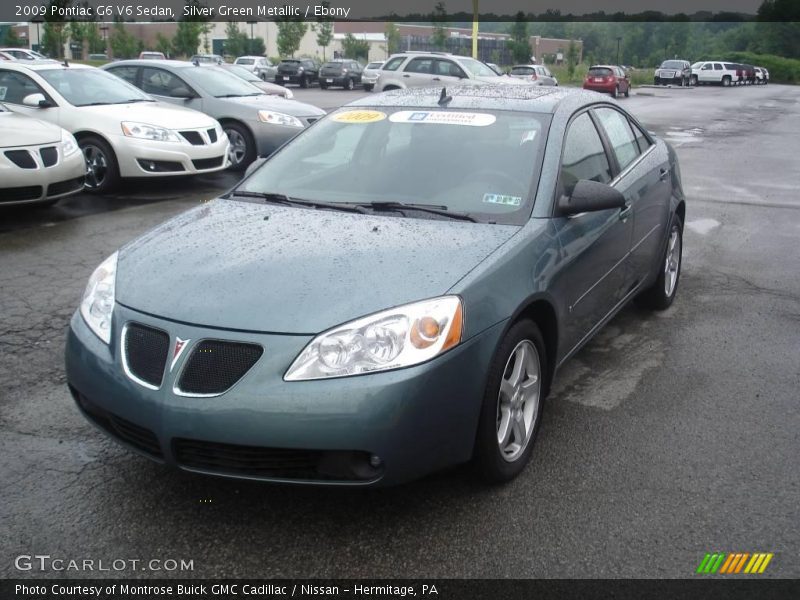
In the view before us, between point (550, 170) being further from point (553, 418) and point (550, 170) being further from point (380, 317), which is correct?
point (380, 317)

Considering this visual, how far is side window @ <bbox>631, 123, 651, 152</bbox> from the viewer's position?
5.45m

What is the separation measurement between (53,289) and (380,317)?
3.92 metres

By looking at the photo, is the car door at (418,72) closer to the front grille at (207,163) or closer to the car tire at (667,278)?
the front grille at (207,163)

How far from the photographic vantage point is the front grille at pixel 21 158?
314 inches

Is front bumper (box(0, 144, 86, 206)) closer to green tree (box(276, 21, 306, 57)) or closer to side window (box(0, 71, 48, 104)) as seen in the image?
side window (box(0, 71, 48, 104))

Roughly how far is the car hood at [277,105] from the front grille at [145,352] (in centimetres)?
950

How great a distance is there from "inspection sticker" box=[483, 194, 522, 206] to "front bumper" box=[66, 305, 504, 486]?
0.95m

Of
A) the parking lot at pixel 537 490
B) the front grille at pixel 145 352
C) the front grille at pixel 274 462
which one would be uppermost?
the front grille at pixel 145 352

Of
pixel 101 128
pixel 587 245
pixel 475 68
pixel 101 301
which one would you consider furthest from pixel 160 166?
pixel 475 68

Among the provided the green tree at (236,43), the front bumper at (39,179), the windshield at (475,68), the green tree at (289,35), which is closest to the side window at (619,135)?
the front bumper at (39,179)

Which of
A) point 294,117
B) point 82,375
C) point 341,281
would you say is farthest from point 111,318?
point 294,117

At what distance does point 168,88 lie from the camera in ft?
41.1

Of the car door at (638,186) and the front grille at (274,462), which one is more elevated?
the car door at (638,186)

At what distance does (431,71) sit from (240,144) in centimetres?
1122
